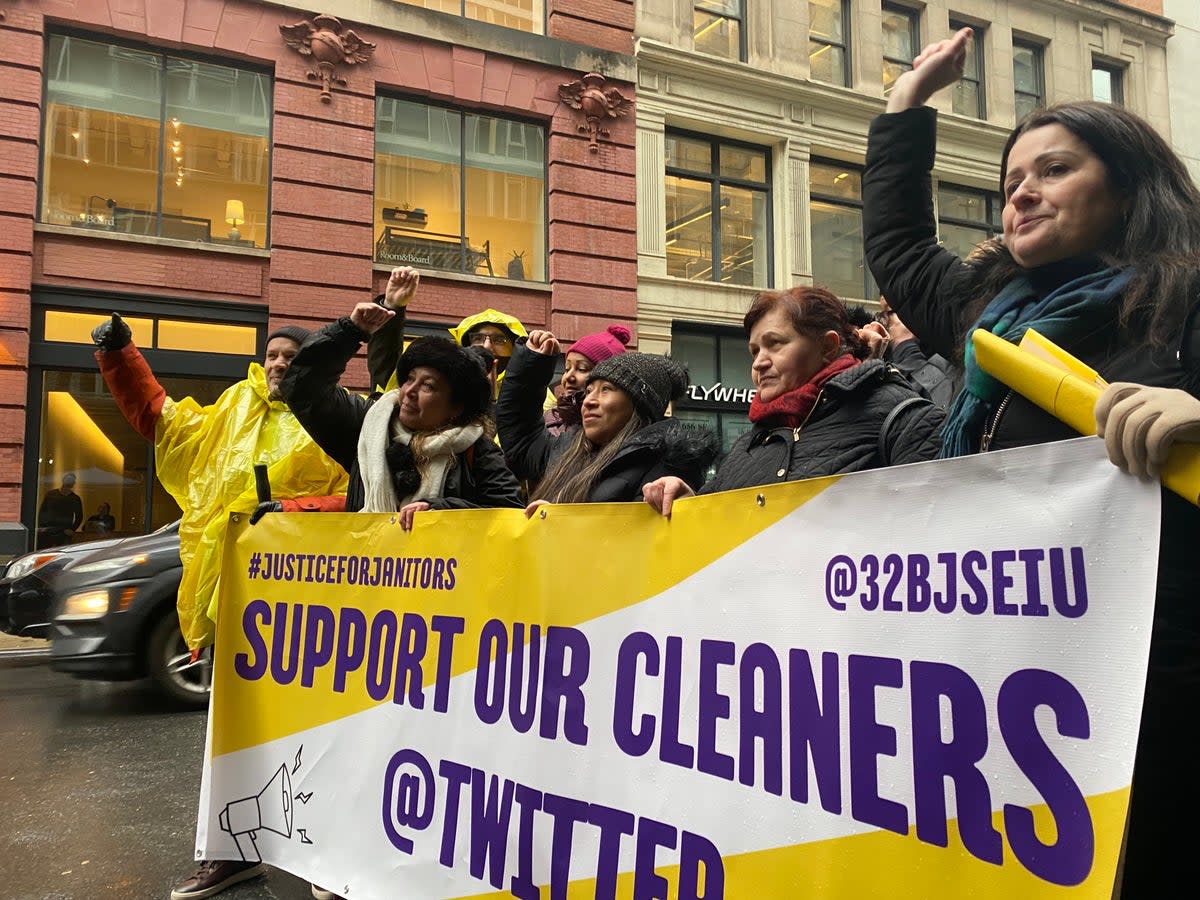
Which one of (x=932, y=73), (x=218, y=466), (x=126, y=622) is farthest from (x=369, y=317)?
(x=126, y=622)

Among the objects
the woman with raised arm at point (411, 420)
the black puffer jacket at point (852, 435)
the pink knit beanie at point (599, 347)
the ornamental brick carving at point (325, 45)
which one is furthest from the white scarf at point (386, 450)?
the ornamental brick carving at point (325, 45)

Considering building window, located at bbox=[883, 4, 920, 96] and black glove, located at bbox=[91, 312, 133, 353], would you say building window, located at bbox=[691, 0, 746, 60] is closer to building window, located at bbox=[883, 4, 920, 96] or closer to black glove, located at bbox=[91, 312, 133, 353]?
building window, located at bbox=[883, 4, 920, 96]

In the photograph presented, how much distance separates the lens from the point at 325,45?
38.5 ft

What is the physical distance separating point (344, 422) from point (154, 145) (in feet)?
33.2

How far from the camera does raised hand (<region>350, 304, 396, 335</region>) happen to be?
317 centimetres

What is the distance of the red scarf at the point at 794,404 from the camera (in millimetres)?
2285

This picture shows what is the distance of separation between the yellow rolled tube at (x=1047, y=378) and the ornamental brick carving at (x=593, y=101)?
12.7 metres

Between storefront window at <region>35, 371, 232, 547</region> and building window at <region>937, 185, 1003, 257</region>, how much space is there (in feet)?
45.0

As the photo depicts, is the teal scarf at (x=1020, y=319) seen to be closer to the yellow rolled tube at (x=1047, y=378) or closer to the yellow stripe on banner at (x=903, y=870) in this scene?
the yellow rolled tube at (x=1047, y=378)

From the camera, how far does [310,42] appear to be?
11773 millimetres

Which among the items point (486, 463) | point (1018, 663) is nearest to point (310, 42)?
point (486, 463)

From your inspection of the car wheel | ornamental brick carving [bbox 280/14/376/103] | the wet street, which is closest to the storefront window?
ornamental brick carving [bbox 280/14/376/103]

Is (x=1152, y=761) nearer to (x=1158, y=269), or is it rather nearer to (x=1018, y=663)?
(x=1018, y=663)

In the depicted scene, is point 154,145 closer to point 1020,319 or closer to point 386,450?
point 386,450
